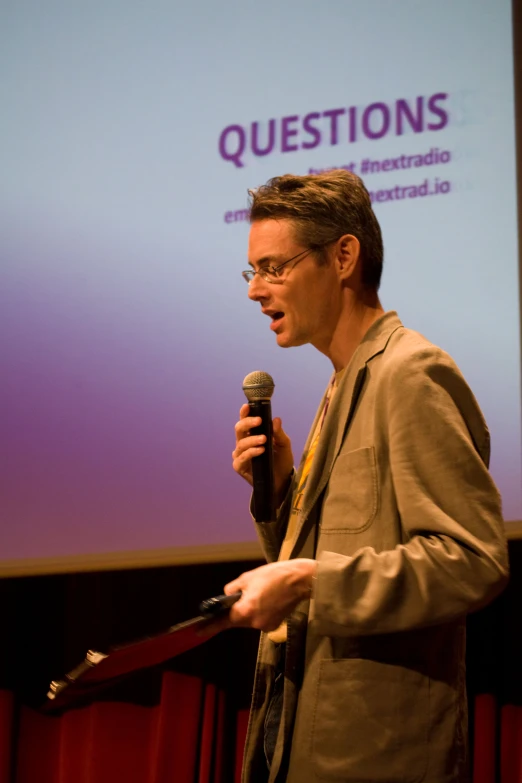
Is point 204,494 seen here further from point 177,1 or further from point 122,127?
point 177,1

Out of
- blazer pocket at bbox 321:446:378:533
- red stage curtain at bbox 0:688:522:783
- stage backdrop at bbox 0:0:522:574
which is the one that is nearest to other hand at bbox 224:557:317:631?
blazer pocket at bbox 321:446:378:533

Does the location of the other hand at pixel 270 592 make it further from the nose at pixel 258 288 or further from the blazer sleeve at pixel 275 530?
the nose at pixel 258 288

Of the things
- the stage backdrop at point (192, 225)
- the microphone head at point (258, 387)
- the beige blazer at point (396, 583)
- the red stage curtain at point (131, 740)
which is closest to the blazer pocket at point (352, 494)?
the beige blazer at point (396, 583)

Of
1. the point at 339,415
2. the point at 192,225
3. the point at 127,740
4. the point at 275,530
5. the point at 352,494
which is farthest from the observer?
the point at 127,740

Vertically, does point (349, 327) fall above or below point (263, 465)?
above

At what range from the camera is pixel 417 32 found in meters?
2.56

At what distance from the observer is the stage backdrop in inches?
97.1

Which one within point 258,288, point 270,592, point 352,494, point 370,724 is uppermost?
point 258,288

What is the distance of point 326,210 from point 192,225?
112cm

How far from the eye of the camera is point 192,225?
2.83m

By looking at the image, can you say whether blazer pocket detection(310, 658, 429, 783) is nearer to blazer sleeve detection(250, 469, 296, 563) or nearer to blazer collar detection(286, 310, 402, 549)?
blazer collar detection(286, 310, 402, 549)

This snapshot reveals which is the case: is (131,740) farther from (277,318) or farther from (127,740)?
(277,318)

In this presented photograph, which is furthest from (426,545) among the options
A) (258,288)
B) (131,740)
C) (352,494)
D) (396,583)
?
(131,740)

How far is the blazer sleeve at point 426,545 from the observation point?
1.36 meters
